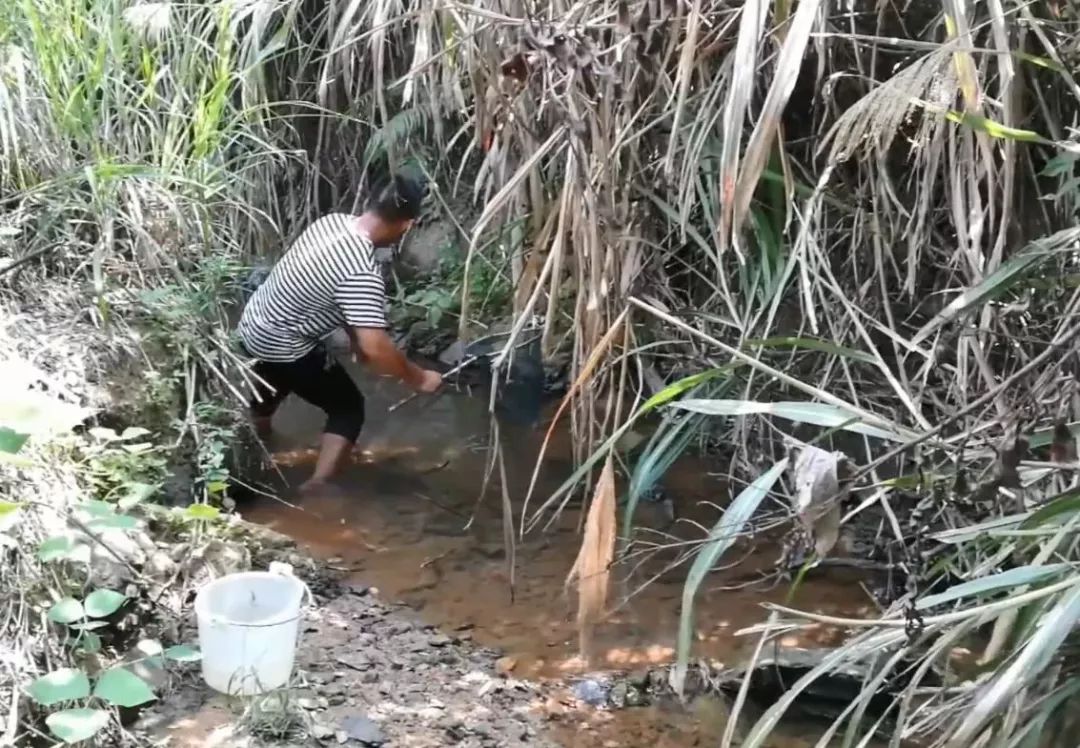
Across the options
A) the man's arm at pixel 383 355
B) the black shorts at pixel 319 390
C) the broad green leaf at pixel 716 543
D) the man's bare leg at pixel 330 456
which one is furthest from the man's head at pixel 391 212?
the broad green leaf at pixel 716 543

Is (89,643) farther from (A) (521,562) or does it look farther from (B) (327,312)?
(B) (327,312)

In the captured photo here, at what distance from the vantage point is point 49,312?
242 centimetres

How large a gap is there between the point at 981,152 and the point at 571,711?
124 cm

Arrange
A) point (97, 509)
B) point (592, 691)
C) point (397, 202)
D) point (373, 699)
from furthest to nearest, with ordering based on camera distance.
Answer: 1. point (397, 202)
2. point (592, 691)
3. point (373, 699)
4. point (97, 509)

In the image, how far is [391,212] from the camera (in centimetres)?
298

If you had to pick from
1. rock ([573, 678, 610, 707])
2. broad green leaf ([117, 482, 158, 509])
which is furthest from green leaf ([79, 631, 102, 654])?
rock ([573, 678, 610, 707])

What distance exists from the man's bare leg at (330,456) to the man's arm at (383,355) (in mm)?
250

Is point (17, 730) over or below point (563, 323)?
below

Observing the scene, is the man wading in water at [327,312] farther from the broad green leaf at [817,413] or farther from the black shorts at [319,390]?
the broad green leaf at [817,413]

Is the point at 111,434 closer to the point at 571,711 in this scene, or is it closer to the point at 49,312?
the point at 49,312

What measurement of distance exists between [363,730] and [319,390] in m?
1.44

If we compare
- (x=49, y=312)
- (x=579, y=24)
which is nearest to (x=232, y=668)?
(x=49, y=312)

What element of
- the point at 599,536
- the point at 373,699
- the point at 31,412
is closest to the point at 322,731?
the point at 373,699

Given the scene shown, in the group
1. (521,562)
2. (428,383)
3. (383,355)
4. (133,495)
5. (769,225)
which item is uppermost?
(769,225)
